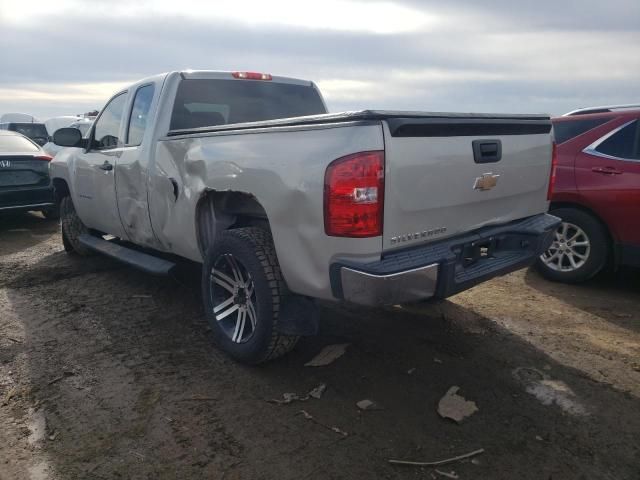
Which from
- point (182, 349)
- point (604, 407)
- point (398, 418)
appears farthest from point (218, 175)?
point (604, 407)

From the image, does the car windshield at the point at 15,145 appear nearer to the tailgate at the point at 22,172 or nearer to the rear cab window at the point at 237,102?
the tailgate at the point at 22,172

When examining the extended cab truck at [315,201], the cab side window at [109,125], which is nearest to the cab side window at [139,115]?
the extended cab truck at [315,201]

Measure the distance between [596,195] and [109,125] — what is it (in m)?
4.69

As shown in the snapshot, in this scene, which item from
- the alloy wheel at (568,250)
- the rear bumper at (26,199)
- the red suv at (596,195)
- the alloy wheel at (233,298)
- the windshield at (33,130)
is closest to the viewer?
the alloy wheel at (233,298)

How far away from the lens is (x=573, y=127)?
5.18 meters

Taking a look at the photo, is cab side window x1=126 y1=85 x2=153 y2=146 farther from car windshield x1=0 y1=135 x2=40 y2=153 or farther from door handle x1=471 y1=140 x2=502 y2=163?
car windshield x1=0 y1=135 x2=40 y2=153

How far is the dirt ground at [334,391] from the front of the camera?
2455 millimetres

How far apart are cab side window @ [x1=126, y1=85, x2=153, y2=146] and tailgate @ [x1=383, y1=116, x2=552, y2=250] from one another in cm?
259

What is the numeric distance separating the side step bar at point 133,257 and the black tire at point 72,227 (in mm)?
479

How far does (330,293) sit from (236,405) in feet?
2.81

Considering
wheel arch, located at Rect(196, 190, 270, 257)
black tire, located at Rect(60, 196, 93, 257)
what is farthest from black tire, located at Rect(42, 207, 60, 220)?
wheel arch, located at Rect(196, 190, 270, 257)

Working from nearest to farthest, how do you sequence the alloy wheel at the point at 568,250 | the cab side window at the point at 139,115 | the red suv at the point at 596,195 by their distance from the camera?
the cab side window at the point at 139,115 → the red suv at the point at 596,195 → the alloy wheel at the point at 568,250

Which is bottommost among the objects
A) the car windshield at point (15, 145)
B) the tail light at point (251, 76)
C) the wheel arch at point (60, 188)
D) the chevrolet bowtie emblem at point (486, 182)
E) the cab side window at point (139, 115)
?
the wheel arch at point (60, 188)

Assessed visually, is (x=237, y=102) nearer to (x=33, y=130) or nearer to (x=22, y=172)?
(x=22, y=172)
